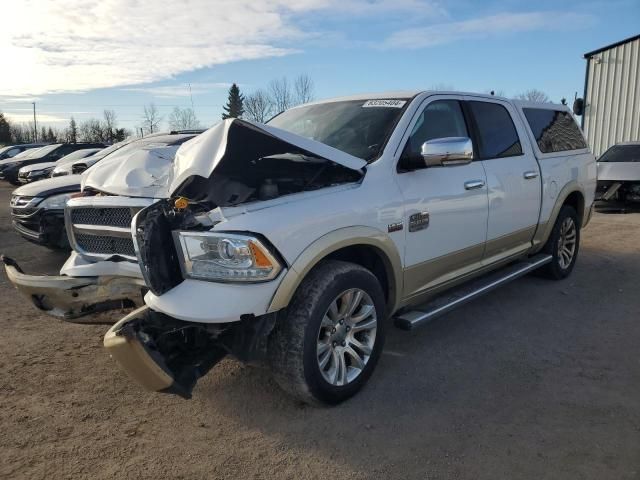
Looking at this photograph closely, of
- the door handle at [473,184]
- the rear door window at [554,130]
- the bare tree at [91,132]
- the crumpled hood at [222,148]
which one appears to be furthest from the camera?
the bare tree at [91,132]

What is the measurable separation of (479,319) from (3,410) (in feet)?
12.4

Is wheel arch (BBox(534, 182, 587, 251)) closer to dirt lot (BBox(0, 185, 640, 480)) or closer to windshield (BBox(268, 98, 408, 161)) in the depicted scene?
dirt lot (BBox(0, 185, 640, 480))

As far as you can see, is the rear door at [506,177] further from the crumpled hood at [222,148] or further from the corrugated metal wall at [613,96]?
the corrugated metal wall at [613,96]

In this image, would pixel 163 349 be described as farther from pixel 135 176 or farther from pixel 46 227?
pixel 46 227

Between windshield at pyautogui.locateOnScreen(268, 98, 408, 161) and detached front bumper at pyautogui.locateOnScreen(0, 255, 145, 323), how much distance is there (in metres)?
1.74

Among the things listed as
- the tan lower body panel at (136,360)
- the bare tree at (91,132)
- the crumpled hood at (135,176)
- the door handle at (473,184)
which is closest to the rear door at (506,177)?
the door handle at (473,184)

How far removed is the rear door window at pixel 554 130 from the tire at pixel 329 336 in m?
3.00

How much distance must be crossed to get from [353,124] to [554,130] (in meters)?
Result: 2.81

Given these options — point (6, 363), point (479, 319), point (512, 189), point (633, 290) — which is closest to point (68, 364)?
point (6, 363)

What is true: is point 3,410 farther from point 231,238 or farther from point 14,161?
point 14,161

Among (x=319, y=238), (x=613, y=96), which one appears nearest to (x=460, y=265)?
(x=319, y=238)

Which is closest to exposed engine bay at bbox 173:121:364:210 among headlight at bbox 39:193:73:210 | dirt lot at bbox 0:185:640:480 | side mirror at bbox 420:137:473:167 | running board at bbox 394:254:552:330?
side mirror at bbox 420:137:473:167

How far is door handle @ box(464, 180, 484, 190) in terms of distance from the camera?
4047mm

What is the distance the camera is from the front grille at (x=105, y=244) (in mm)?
3574
